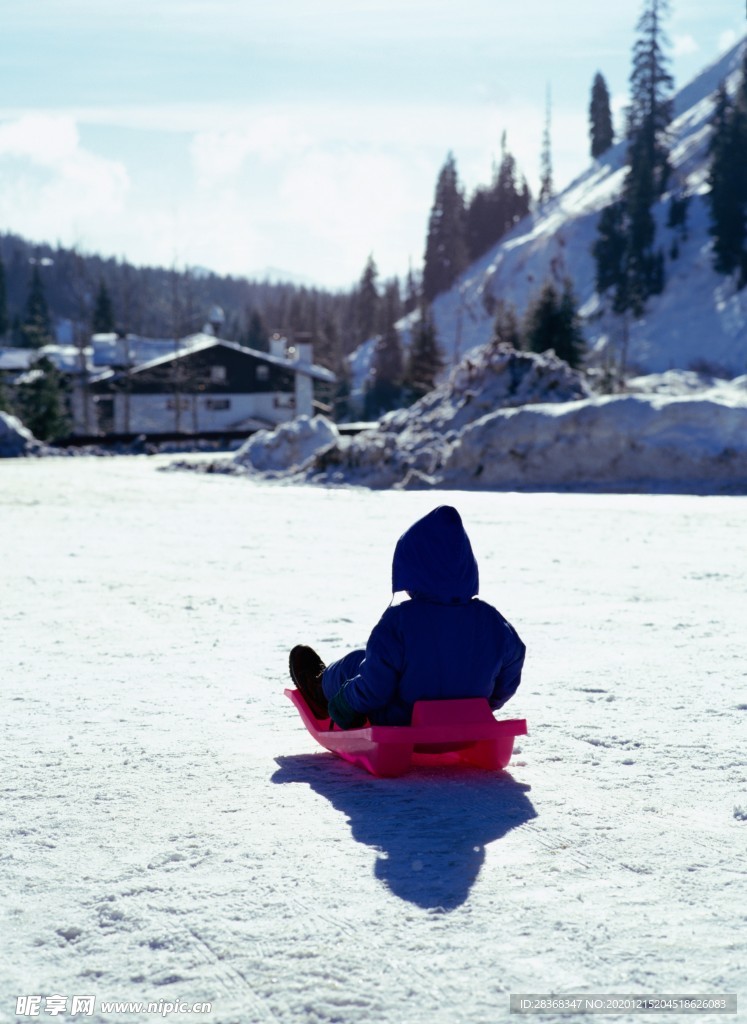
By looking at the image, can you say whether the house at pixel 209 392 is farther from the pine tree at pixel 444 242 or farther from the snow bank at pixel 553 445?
the pine tree at pixel 444 242

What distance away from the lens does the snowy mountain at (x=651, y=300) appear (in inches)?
2400

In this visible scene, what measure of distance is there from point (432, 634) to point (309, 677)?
3.06 ft

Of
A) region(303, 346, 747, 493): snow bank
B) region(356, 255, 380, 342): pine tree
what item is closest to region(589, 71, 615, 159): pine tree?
region(356, 255, 380, 342): pine tree

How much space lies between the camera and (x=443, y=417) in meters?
17.8

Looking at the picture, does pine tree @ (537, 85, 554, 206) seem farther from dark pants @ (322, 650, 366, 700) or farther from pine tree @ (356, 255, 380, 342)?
dark pants @ (322, 650, 366, 700)

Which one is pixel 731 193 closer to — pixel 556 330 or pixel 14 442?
pixel 556 330

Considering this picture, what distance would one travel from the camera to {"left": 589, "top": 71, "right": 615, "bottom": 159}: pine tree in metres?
108

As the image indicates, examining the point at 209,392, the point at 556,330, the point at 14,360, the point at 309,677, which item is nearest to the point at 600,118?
the point at 14,360

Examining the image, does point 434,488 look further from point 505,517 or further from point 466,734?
point 466,734

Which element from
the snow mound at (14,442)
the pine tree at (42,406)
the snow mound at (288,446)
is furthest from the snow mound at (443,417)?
the pine tree at (42,406)

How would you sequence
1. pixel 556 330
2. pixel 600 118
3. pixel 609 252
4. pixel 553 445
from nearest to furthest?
pixel 553 445
pixel 556 330
pixel 609 252
pixel 600 118

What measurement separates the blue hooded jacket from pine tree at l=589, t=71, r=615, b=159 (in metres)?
113

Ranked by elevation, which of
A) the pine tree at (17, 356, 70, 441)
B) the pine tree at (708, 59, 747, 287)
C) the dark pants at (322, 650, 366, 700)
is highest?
the pine tree at (708, 59, 747, 287)

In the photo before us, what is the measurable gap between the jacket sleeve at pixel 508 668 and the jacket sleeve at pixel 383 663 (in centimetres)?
38
